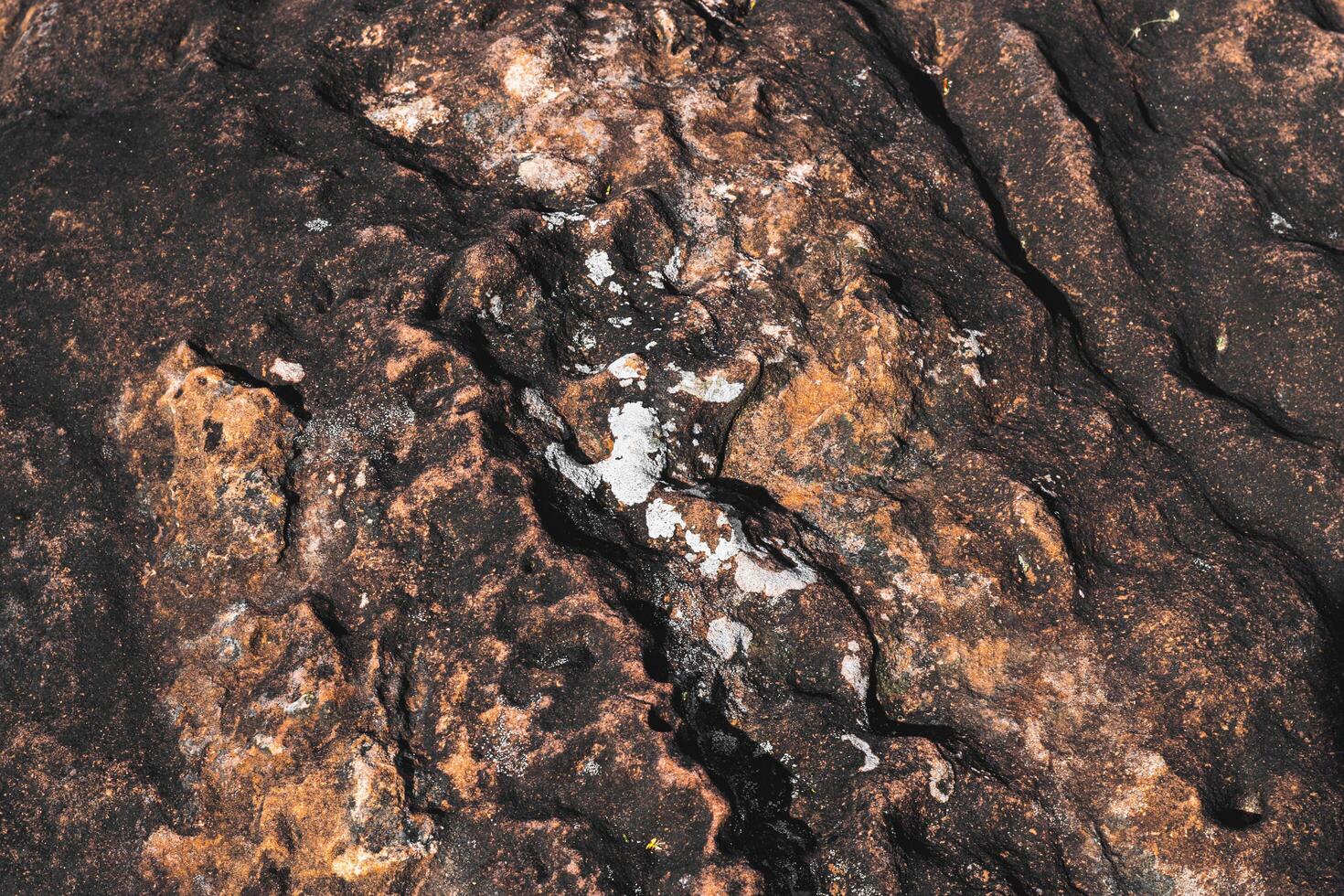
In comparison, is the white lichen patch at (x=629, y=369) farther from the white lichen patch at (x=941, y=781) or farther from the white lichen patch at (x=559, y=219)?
the white lichen patch at (x=941, y=781)

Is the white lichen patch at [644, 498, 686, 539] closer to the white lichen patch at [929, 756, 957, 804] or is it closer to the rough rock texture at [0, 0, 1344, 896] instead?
the rough rock texture at [0, 0, 1344, 896]

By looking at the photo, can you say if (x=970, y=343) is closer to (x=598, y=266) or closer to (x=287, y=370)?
(x=598, y=266)

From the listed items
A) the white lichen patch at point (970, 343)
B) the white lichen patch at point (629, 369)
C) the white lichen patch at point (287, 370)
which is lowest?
the white lichen patch at point (287, 370)

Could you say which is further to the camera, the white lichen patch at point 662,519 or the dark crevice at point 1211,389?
the dark crevice at point 1211,389

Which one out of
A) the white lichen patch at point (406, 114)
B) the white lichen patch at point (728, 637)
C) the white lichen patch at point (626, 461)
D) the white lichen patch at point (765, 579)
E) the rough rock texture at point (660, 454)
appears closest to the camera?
the rough rock texture at point (660, 454)

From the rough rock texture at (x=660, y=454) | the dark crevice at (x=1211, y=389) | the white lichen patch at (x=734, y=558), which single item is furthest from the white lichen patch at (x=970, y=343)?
the white lichen patch at (x=734, y=558)

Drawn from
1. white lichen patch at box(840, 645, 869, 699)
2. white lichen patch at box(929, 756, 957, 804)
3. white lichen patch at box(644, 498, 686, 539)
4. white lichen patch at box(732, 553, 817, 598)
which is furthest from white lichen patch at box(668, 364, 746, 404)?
white lichen patch at box(929, 756, 957, 804)

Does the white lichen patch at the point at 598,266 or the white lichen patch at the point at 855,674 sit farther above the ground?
the white lichen patch at the point at 598,266
